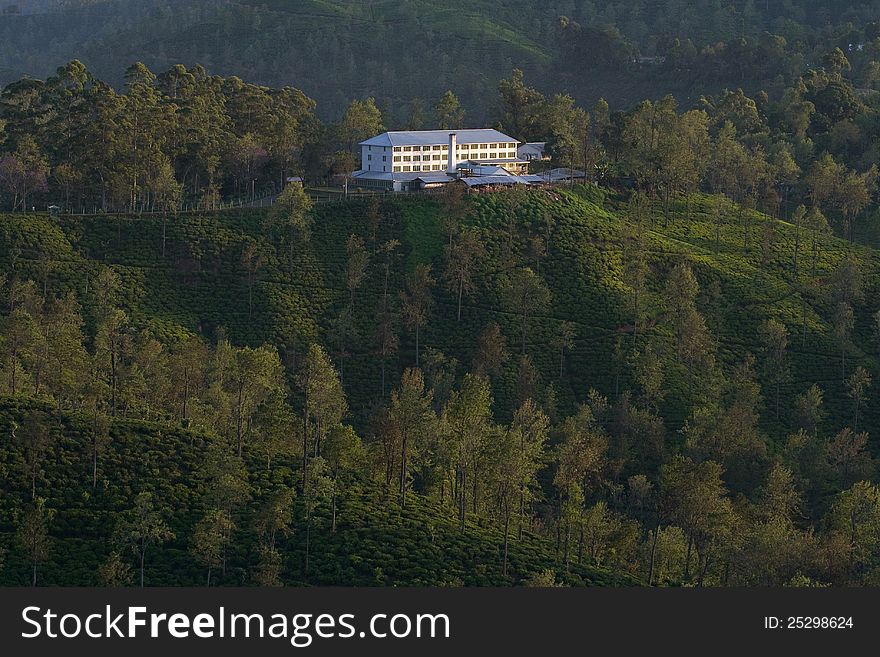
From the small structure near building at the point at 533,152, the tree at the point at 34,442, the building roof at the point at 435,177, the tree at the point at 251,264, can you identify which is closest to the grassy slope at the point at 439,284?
the tree at the point at 251,264

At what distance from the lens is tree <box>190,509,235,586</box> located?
73375 millimetres

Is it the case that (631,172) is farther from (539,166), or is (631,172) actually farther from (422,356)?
(422,356)

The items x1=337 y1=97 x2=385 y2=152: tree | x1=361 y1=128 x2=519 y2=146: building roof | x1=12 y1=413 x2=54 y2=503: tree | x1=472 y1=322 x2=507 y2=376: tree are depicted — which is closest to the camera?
x1=12 y1=413 x2=54 y2=503: tree

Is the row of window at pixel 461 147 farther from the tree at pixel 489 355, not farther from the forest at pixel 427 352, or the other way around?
the tree at pixel 489 355

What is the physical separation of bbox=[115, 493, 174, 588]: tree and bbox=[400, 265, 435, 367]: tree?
5173 centimetres

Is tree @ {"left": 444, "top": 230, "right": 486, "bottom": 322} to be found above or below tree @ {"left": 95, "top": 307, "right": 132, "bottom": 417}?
above

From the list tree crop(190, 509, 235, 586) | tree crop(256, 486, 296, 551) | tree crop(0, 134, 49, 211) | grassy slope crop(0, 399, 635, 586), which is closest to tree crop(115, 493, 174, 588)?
grassy slope crop(0, 399, 635, 586)

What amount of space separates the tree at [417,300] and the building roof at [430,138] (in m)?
26.6

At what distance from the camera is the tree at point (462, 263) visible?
130 metres

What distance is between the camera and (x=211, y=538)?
73.4m

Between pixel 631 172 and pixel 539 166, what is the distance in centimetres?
1168

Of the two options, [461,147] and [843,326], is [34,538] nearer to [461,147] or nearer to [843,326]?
[843,326]

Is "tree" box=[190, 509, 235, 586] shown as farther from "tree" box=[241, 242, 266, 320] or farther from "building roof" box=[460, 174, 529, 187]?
"building roof" box=[460, 174, 529, 187]

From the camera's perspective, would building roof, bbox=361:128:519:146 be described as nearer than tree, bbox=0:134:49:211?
No
